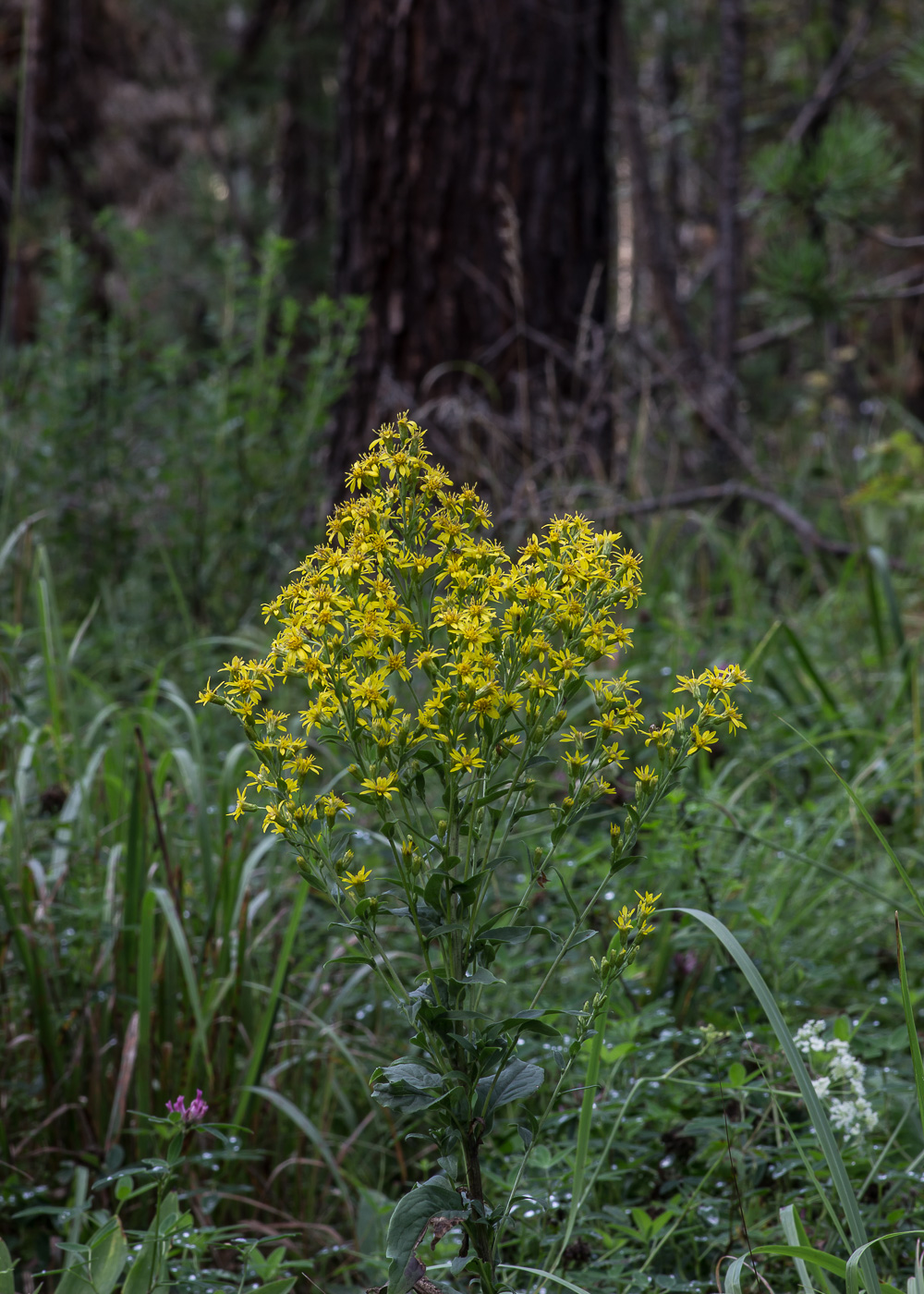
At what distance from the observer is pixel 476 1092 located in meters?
1.11

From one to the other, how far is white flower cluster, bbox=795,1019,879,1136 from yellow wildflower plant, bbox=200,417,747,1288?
1.57 ft

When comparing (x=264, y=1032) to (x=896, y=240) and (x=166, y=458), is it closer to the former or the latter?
(x=166, y=458)

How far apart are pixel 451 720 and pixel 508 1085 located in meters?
0.37

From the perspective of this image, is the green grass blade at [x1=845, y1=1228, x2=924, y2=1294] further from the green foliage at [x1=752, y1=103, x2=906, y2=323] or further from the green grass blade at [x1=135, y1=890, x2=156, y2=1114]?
the green foliage at [x1=752, y1=103, x2=906, y2=323]

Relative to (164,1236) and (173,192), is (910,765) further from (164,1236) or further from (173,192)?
(173,192)

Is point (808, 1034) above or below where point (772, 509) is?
below

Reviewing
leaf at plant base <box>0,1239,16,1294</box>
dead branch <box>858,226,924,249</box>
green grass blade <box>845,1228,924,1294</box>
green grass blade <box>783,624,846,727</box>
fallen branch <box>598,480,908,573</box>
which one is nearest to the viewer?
green grass blade <box>845,1228,924,1294</box>

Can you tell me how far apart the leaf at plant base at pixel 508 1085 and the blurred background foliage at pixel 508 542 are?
0.67 ft

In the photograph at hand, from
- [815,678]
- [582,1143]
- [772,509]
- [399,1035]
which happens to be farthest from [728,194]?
[582,1143]

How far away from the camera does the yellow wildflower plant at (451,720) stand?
1.07 m

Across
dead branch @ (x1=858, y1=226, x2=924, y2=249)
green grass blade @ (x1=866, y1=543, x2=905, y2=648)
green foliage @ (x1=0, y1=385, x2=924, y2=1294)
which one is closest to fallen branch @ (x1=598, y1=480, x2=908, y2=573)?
green grass blade @ (x1=866, y1=543, x2=905, y2=648)

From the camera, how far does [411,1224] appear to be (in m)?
1.03

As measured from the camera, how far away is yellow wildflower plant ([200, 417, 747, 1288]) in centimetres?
107

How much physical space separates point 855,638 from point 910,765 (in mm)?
1119
